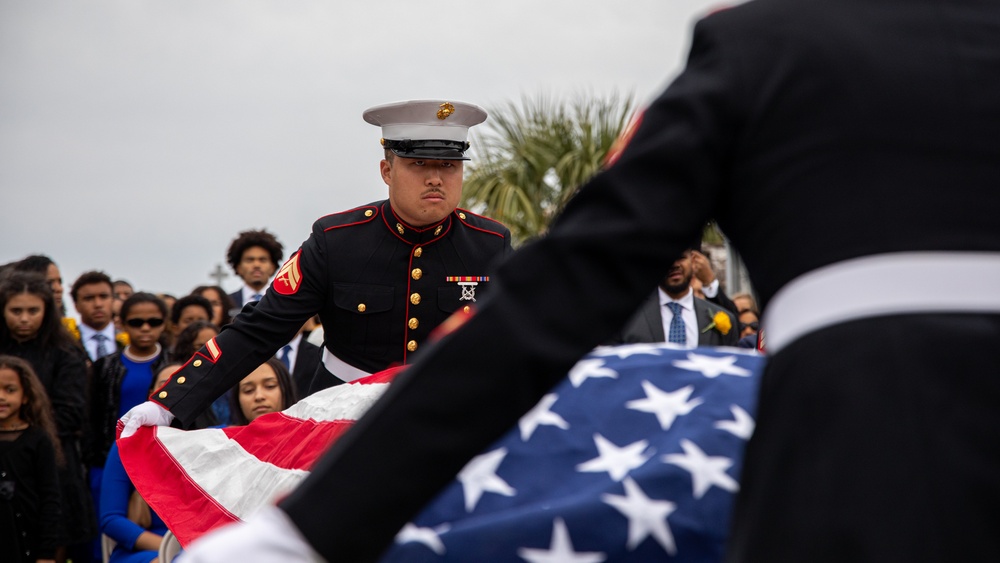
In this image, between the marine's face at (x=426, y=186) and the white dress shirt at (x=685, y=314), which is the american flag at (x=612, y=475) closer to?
the marine's face at (x=426, y=186)

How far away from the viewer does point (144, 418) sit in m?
4.11

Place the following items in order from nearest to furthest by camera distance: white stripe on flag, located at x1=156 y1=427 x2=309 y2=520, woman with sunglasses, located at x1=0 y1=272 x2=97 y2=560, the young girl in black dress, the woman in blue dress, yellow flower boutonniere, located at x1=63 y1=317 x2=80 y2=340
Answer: white stripe on flag, located at x1=156 y1=427 x2=309 y2=520 < the woman in blue dress < the young girl in black dress < woman with sunglasses, located at x1=0 y1=272 x2=97 y2=560 < yellow flower boutonniere, located at x1=63 y1=317 x2=80 y2=340

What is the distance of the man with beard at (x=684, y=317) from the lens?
24.9ft

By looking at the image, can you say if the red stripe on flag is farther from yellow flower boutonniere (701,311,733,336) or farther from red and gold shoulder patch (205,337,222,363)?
yellow flower boutonniere (701,311,733,336)

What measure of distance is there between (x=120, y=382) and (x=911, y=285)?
7.00 m

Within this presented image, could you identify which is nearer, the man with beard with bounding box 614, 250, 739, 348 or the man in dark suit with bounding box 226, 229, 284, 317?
the man with beard with bounding box 614, 250, 739, 348

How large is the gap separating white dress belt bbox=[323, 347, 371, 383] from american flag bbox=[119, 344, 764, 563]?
2.31 m

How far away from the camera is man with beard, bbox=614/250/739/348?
7.60 meters

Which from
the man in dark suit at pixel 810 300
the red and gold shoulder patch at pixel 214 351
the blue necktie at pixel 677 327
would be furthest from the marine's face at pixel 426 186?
the blue necktie at pixel 677 327

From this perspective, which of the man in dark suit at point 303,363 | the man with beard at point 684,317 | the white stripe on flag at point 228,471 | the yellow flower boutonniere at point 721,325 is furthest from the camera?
the yellow flower boutonniere at point 721,325

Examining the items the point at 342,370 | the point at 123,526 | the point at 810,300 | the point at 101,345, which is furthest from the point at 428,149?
the point at 101,345

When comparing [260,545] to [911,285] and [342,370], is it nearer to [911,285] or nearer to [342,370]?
[911,285]

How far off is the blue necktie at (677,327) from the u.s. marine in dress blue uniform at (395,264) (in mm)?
2939

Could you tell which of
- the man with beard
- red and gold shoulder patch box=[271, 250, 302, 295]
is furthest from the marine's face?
the man with beard
